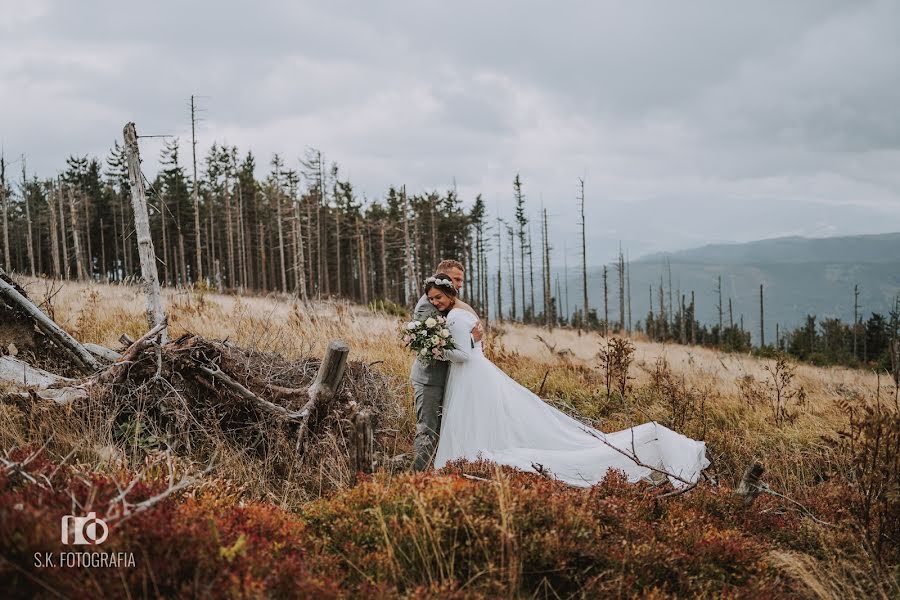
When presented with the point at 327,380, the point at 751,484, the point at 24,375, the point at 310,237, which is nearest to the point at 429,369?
the point at 327,380

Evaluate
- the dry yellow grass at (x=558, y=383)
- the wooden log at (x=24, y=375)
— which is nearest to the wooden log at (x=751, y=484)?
the dry yellow grass at (x=558, y=383)

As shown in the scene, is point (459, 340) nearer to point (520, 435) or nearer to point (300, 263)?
point (520, 435)

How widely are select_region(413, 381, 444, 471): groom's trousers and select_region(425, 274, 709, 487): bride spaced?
120 mm

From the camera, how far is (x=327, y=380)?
5.31 metres

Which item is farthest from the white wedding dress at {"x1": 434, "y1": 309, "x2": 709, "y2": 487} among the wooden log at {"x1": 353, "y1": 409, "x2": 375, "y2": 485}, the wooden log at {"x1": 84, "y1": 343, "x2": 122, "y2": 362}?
Answer: the wooden log at {"x1": 84, "y1": 343, "x2": 122, "y2": 362}

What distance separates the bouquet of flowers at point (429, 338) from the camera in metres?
5.88

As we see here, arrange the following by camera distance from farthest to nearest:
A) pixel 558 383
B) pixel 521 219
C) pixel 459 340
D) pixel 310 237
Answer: pixel 521 219 < pixel 310 237 < pixel 558 383 < pixel 459 340

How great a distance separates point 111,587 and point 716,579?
3.06 meters

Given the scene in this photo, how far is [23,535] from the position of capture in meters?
2.04

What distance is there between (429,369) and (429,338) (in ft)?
1.61

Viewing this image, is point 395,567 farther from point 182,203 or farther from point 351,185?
point 351,185

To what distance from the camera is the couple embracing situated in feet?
18.3

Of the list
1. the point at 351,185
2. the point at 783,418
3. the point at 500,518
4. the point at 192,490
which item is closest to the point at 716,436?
the point at 783,418

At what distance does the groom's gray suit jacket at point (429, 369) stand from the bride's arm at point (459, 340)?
8.4 inches
